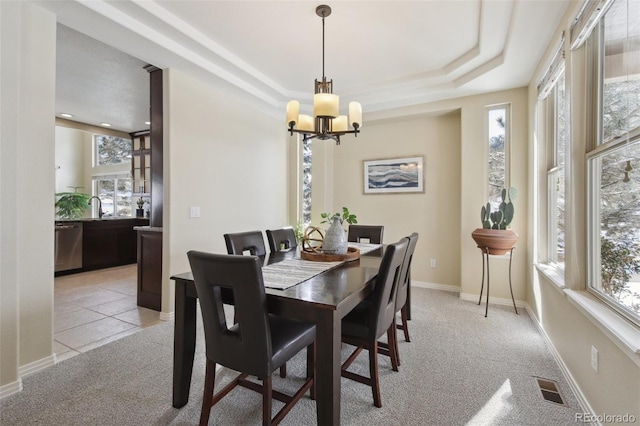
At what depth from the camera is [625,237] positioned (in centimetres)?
151

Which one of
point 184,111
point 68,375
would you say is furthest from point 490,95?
point 68,375

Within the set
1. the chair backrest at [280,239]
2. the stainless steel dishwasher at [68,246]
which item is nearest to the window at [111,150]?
the stainless steel dishwasher at [68,246]

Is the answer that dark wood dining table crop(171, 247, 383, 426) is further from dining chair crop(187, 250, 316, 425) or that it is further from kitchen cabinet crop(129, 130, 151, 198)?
kitchen cabinet crop(129, 130, 151, 198)

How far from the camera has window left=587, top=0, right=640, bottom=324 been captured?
4.67 feet

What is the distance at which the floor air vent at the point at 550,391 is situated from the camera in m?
1.81

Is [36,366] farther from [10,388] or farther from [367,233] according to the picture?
[367,233]

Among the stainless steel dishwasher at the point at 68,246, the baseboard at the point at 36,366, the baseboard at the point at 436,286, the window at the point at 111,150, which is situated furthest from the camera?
the window at the point at 111,150

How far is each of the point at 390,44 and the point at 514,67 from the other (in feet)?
4.12

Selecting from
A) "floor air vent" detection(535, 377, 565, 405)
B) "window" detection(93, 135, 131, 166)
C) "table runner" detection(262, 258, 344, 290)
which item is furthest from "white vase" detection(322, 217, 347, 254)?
"window" detection(93, 135, 131, 166)

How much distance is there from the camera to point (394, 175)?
448 centimetres

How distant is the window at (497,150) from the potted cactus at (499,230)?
292 millimetres

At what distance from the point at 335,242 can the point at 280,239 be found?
0.91 m

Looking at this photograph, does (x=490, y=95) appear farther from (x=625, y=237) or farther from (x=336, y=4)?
(x=625, y=237)

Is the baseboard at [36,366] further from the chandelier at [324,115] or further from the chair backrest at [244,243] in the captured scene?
the chandelier at [324,115]
